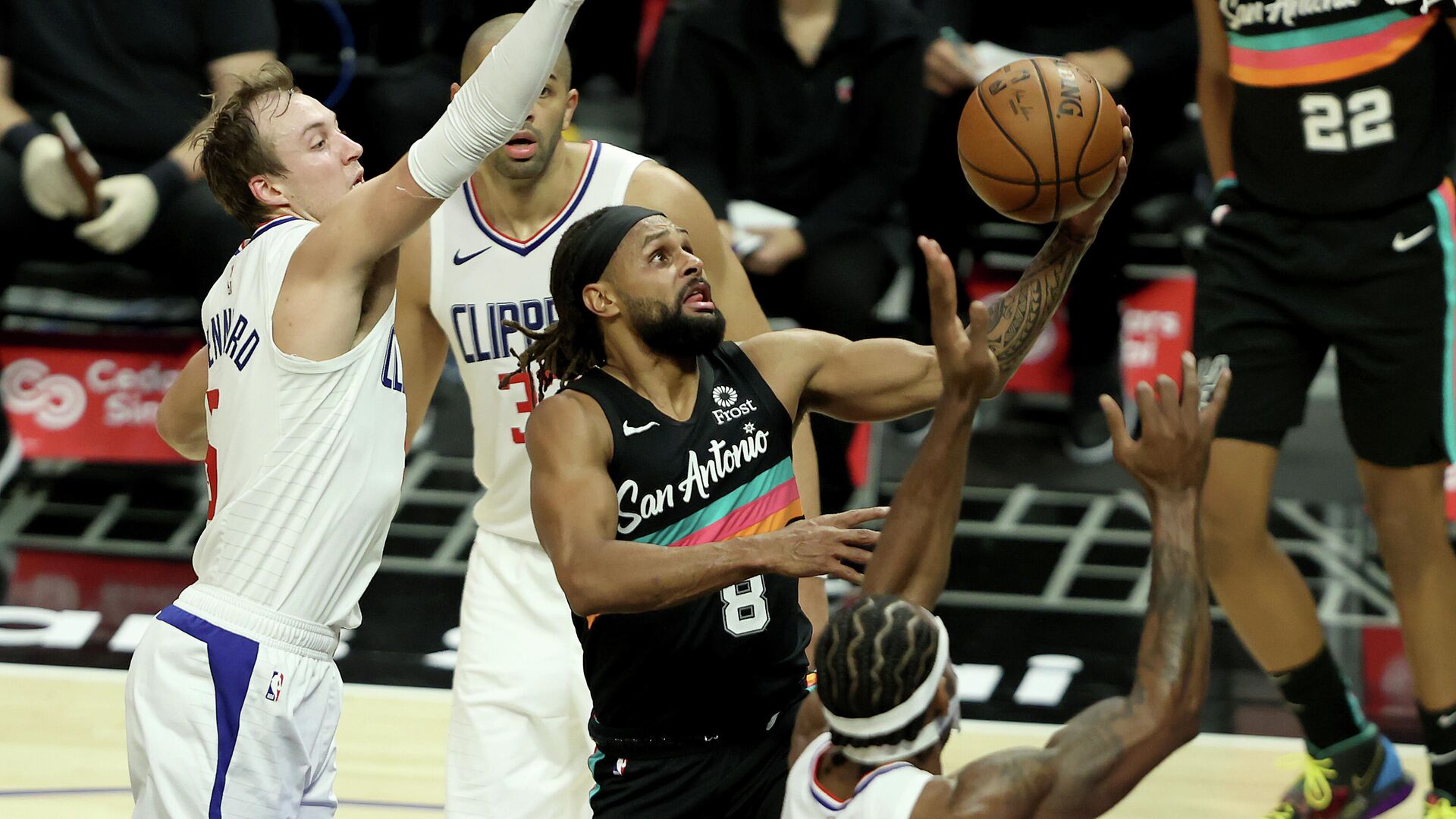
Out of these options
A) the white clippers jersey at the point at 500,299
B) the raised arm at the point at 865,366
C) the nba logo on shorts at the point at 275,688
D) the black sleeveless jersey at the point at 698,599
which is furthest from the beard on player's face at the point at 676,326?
the nba logo on shorts at the point at 275,688

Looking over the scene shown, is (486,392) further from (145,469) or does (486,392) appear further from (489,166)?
(145,469)

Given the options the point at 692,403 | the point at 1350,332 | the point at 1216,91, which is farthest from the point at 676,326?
the point at 1216,91

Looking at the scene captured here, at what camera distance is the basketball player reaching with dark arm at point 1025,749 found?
9.21ft

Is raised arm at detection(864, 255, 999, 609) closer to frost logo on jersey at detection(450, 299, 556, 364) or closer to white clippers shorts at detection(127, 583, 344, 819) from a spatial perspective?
white clippers shorts at detection(127, 583, 344, 819)

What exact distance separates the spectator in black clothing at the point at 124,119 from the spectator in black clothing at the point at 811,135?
1.66 m

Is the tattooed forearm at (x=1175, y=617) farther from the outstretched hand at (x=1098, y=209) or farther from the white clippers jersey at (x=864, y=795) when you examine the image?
the outstretched hand at (x=1098, y=209)

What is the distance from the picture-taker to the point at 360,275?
3529 mm

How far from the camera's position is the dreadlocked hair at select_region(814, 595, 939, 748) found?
2.79 metres

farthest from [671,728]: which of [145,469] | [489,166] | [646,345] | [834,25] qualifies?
[145,469]

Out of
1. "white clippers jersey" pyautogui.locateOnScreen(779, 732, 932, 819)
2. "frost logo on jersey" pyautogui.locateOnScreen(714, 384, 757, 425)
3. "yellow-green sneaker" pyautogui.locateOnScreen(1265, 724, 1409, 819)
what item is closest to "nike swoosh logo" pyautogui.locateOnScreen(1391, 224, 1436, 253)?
"yellow-green sneaker" pyautogui.locateOnScreen(1265, 724, 1409, 819)

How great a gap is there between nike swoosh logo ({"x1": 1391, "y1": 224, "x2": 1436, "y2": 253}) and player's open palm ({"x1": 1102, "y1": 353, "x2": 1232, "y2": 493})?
2.18m

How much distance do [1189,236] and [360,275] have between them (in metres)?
4.93

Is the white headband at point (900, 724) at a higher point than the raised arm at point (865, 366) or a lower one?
lower

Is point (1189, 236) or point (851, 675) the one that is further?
point (1189, 236)
